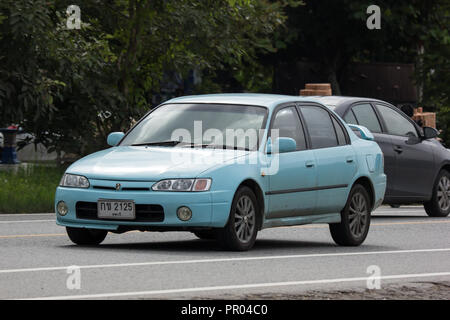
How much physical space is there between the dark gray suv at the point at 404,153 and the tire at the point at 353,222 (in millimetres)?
3463

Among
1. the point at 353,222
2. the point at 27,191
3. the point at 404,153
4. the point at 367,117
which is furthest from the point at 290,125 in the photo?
the point at 27,191

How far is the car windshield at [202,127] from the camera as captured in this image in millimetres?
12875

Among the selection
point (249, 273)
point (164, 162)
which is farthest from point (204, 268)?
point (164, 162)

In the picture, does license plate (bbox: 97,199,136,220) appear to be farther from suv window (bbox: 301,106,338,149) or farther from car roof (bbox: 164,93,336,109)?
suv window (bbox: 301,106,338,149)

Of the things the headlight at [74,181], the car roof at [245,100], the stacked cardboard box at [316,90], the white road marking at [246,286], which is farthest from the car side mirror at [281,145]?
the stacked cardboard box at [316,90]

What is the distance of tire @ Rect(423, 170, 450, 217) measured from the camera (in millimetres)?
19406

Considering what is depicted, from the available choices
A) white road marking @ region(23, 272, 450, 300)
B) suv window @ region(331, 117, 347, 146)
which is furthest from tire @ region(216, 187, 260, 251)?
suv window @ region(331, 117, 347, 146)

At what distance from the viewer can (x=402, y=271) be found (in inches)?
448

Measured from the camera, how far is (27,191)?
65.2 ft

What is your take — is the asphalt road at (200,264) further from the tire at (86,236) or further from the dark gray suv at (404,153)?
Answer: the dark gray suv at (404,153)

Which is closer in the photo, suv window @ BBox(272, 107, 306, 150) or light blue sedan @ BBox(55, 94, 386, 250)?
light blue sedan @ BBox(55, 94, 386, 250)

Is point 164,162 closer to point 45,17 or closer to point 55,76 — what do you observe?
point 45,17

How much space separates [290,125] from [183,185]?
2.08 m

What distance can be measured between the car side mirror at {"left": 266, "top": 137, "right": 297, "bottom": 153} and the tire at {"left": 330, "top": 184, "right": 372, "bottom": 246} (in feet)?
4.55
